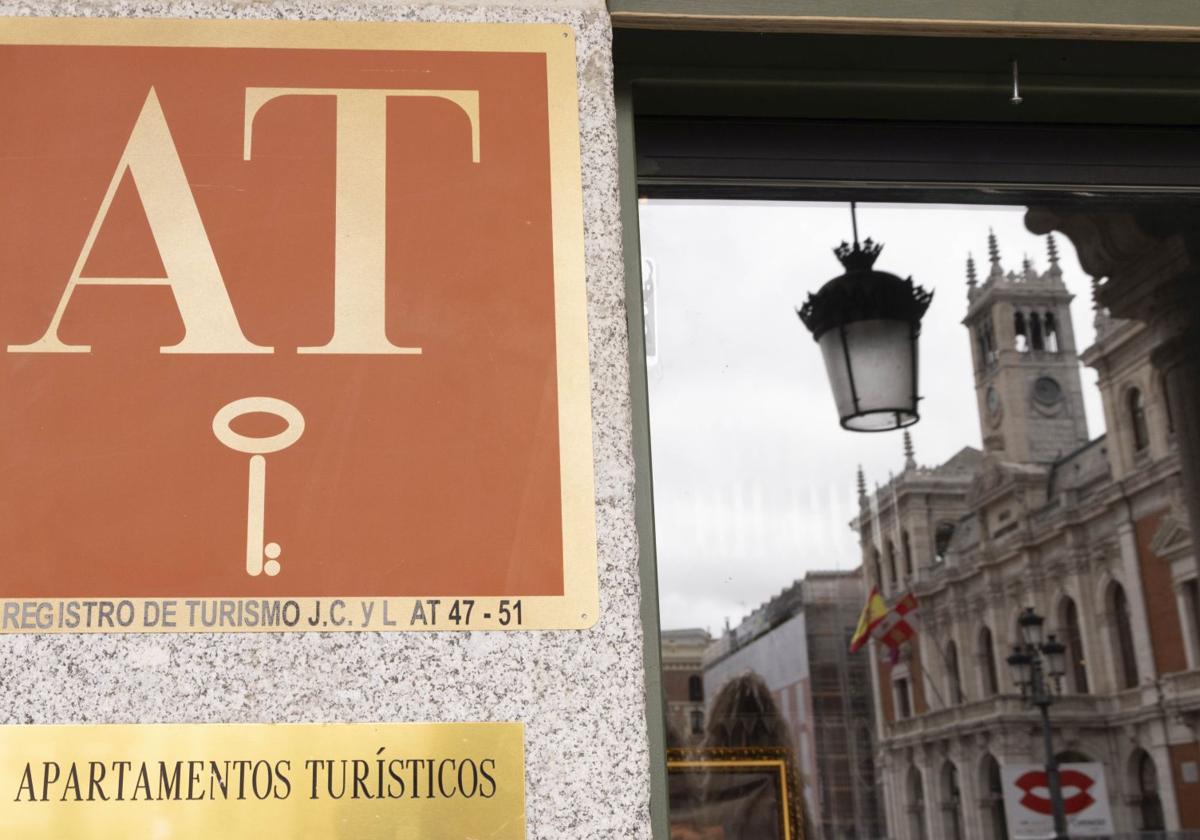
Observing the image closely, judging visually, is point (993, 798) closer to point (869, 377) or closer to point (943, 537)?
point (943, 537)

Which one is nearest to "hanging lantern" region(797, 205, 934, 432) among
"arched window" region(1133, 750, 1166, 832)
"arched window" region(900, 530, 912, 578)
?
"arched window" region(900, 530, 912, 578)

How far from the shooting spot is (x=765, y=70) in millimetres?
2219

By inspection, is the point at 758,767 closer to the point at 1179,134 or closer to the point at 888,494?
the point at 888,494

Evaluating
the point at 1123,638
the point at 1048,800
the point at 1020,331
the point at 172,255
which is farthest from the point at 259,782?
the point at 1123,638

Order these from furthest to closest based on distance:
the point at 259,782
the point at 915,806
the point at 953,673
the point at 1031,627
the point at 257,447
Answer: the point at 1031,627
the point at 953,673
the point at 915,806
the point at 257,447
the point at 259,782

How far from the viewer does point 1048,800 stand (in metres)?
2.71

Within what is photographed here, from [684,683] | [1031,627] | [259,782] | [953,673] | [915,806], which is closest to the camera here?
[259,782]

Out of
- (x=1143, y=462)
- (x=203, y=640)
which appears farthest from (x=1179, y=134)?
(x=203, y=640)

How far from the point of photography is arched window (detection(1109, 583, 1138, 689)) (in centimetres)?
307

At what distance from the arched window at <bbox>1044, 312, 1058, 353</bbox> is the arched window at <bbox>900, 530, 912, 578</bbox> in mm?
572

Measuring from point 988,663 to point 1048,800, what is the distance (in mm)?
329

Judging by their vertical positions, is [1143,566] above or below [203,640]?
A: above

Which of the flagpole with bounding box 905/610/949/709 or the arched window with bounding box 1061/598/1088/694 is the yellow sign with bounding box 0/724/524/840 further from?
the arched window with bounding box 1061/598/1088/694

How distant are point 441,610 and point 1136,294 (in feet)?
6.40
